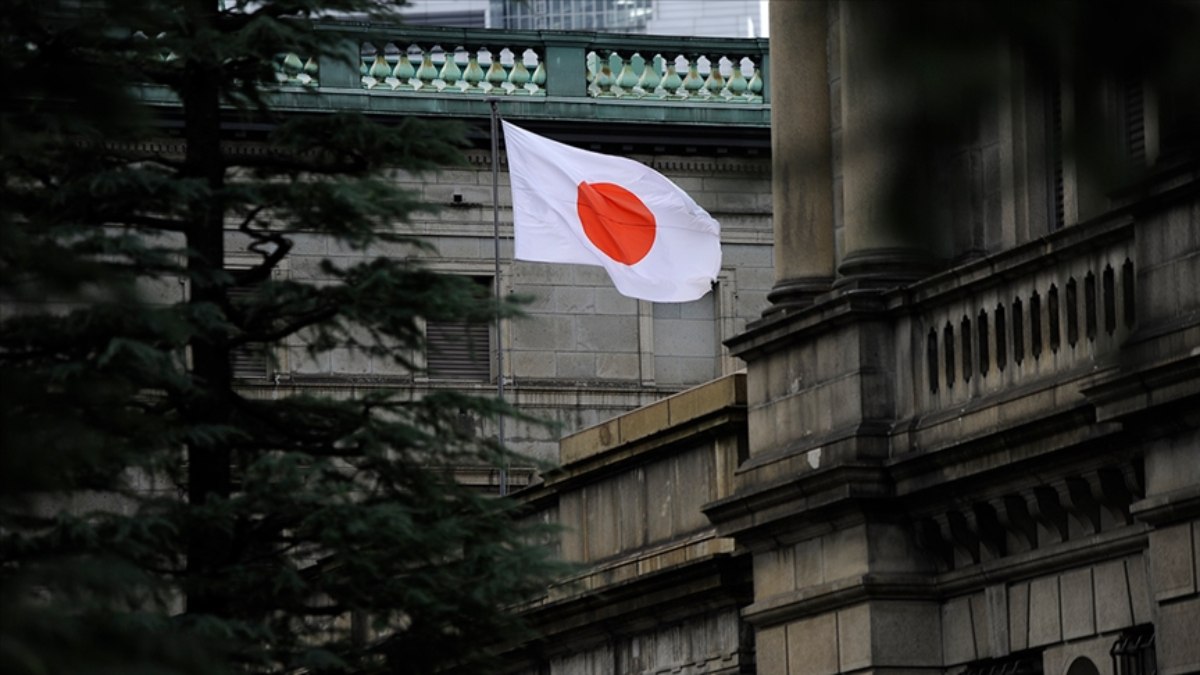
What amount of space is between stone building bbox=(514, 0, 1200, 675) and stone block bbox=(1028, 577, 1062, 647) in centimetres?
2

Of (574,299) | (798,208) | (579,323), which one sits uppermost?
(574,299)

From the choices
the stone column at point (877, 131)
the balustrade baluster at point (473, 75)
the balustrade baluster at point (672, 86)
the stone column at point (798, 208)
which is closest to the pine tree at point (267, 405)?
the stone column at point (798, 208)

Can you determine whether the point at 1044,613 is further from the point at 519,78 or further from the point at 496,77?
the point at 496,77

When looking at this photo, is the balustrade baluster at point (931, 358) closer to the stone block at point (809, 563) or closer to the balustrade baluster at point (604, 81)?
the stone block at point (809, 563)

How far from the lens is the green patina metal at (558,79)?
1748 inches

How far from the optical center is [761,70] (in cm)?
4653

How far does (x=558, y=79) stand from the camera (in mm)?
45000

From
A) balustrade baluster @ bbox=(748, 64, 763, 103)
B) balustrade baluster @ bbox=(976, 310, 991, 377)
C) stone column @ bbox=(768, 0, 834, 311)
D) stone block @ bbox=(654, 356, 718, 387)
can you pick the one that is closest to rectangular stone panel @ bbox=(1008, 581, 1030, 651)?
balustrade baluster @ bbox=(976, 310, 991, 377)

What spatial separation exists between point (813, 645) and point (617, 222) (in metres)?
13.0

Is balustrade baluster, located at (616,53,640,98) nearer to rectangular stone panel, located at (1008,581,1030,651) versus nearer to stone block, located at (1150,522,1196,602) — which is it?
rectangular stone panel, located at (1008,581,1030,651)

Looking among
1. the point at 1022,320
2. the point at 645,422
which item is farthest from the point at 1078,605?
the point at 645,422

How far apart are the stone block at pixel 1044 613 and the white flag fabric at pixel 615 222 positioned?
44.4ft

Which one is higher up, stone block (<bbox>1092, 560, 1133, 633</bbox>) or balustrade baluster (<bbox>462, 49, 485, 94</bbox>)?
balustrade baluster (<bbox>462, 49, 485, 94</bbox>)

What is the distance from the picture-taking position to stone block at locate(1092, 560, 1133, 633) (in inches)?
746
